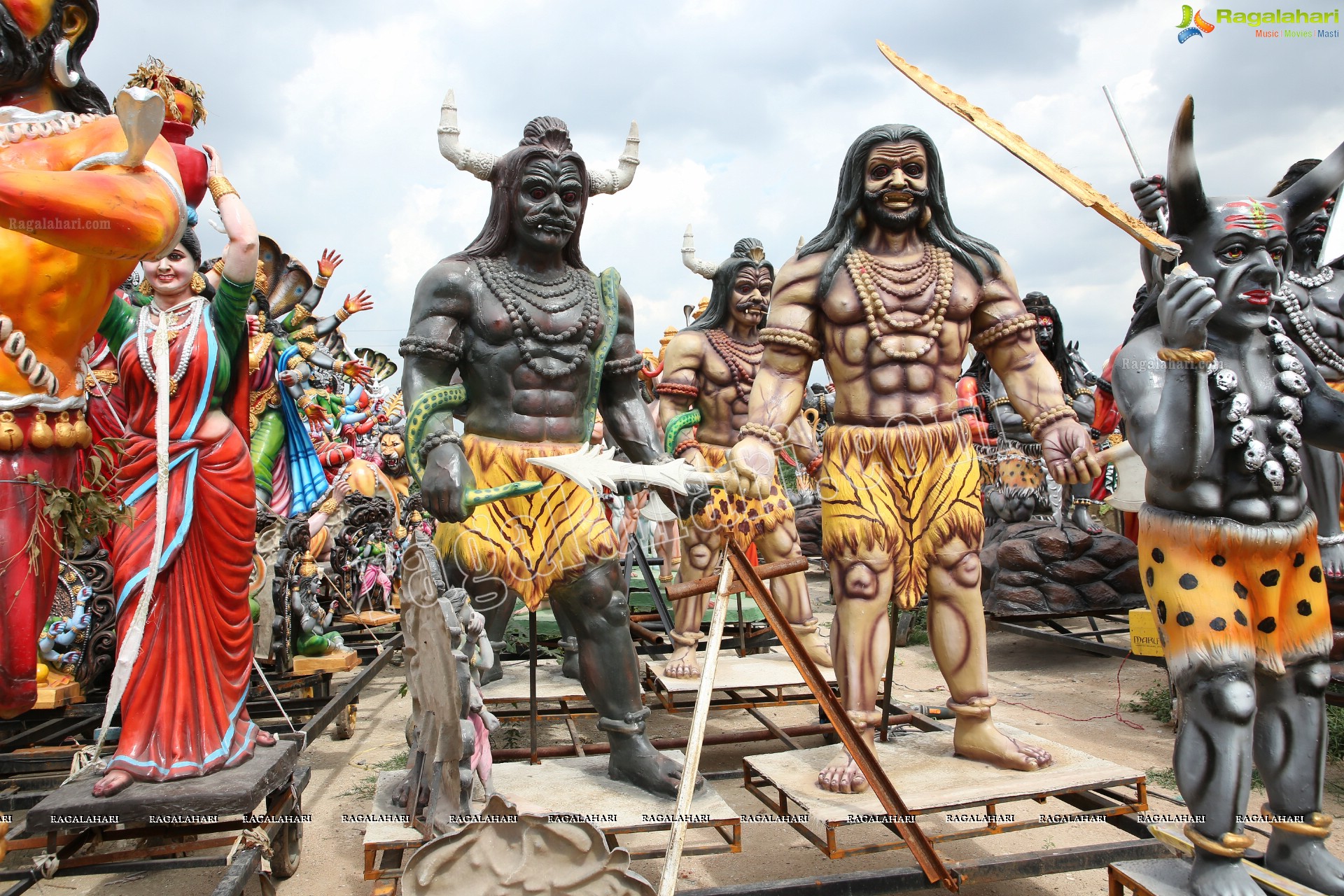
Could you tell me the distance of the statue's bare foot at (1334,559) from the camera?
3520mm

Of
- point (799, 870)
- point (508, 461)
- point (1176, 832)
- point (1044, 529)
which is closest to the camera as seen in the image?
point (1176, 832)

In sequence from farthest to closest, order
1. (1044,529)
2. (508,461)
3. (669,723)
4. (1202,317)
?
(1044,529), (669,723), (508,461), (1202,317)

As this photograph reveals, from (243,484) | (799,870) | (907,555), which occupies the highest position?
(243,484)

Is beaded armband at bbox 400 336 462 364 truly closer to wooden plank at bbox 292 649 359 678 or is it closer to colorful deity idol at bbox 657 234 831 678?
colorful deity idol at bbox 657 234 831 678

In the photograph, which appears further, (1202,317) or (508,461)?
(508,461)

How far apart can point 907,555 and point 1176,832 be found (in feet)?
3.94

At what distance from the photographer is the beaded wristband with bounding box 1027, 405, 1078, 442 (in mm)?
3248

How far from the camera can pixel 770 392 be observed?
3.37 meters

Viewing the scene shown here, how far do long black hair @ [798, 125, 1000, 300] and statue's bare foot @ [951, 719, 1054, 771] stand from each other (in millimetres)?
1709

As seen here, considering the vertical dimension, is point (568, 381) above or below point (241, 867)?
above

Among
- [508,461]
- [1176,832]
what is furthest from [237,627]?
[1176,832]

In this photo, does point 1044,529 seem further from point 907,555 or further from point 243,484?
point 243,484

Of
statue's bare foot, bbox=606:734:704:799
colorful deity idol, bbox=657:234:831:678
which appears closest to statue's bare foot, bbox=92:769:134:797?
statue's bare foot, bbox=606:734:704:799

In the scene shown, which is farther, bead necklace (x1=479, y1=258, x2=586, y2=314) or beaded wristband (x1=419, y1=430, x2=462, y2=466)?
bead necklace (x1=479, y1=258, x2=586, y2=314)
